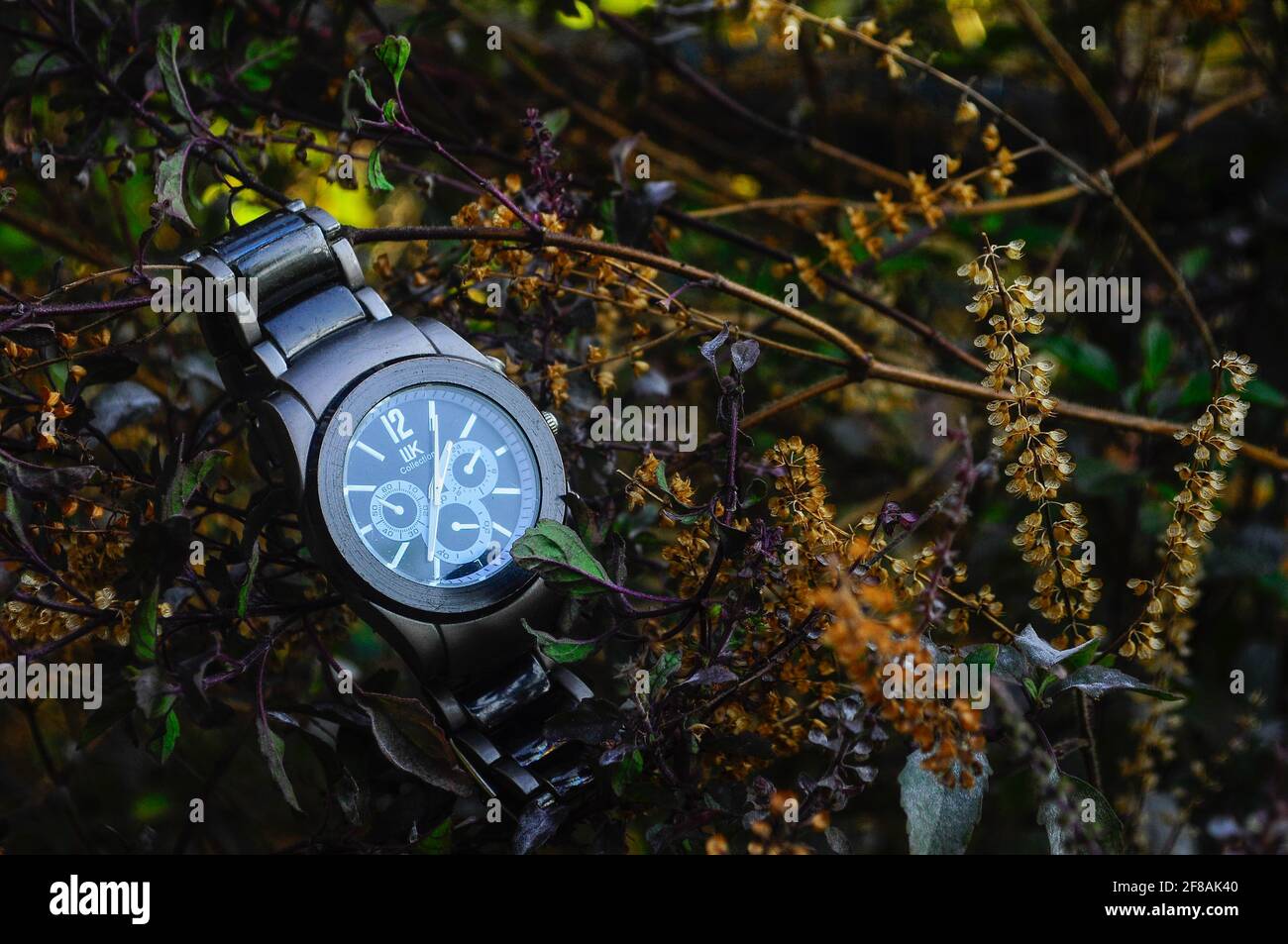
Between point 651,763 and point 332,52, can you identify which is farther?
point 332,52

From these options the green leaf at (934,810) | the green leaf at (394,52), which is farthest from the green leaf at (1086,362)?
the green leaf at (394,52)

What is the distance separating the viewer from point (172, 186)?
0.75 metres

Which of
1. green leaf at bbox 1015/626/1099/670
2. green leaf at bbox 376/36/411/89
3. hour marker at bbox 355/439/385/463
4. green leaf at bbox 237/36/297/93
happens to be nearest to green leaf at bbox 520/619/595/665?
hour marker at bbox 355/439/385/463

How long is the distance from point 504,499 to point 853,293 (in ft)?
1.22

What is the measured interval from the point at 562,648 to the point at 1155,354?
2.29 feet

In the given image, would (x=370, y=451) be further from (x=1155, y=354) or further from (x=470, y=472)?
(x=1155, y=354)

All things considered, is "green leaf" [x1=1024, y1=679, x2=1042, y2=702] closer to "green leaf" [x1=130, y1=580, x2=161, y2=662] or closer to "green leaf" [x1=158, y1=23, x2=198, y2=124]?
→ "green leaf" [x1=130, y1=580, x2=161, y2=662]

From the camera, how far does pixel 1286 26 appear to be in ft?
4.22

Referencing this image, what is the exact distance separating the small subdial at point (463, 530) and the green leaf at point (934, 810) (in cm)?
31

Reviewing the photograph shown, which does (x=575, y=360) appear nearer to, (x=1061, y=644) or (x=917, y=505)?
(x=1061, y=644)

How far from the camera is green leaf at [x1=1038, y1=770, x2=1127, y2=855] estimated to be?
2.18 ft

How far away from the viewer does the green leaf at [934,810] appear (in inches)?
25.2

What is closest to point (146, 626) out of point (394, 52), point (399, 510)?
point (399, 510)
